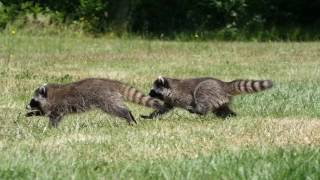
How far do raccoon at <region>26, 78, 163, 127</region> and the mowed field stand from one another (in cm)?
15

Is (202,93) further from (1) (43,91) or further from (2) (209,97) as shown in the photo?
(1) (43,91)

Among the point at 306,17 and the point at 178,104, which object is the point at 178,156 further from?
the point at 306,17

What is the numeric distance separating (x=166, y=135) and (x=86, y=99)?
145cm

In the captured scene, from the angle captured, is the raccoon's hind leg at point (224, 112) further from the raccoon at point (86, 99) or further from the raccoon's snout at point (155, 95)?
the raccoon at point (86, 99)

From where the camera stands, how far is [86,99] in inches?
340

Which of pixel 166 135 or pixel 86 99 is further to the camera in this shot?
pixel 86 99

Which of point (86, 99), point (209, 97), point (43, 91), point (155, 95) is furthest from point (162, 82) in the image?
point (43, 91)

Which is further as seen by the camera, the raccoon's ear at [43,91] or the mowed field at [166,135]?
the raccoon's ear at [43,91]

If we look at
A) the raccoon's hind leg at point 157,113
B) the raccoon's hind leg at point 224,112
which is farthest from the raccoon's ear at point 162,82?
the raccoon's hind leg at point 224,112

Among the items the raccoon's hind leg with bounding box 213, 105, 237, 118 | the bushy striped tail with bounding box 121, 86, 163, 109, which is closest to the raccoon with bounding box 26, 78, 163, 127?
the bushy striped tail with bounding box 121, 86, 163, 109

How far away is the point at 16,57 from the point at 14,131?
9.65 metres

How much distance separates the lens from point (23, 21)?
954 inches

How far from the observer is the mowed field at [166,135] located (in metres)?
5.79

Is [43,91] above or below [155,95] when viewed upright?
above
